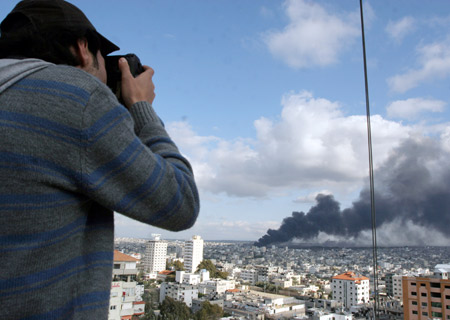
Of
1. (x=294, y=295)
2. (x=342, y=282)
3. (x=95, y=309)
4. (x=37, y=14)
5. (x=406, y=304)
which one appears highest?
(x=37, y=14)

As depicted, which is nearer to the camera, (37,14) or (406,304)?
(37,14)

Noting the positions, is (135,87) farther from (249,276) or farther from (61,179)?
(249,276)

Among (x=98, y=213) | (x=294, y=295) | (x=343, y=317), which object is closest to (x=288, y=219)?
Answer: (x=294, y=295)

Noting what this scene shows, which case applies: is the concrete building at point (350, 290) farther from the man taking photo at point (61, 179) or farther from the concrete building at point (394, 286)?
the man taking photo at point (61, 179)

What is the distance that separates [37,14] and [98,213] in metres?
0.13

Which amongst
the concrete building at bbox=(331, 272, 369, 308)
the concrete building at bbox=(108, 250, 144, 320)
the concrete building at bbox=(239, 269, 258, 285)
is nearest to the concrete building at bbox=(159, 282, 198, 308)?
the concrete building at bbox=(331, 272, 369, 308)

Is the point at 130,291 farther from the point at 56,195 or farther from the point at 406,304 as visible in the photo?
the point at 56,195

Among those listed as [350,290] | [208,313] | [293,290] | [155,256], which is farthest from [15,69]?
[155,256]

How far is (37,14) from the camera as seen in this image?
0.69 feet

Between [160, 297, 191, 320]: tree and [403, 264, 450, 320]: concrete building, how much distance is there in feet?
15.5

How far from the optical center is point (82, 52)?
0.75ft

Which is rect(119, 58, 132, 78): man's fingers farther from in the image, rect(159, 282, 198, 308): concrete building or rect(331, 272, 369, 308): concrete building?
rect(331, 272, 369, 308): concrete building

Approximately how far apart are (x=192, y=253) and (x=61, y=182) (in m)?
20.3

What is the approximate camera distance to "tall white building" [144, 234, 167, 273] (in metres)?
17.4
